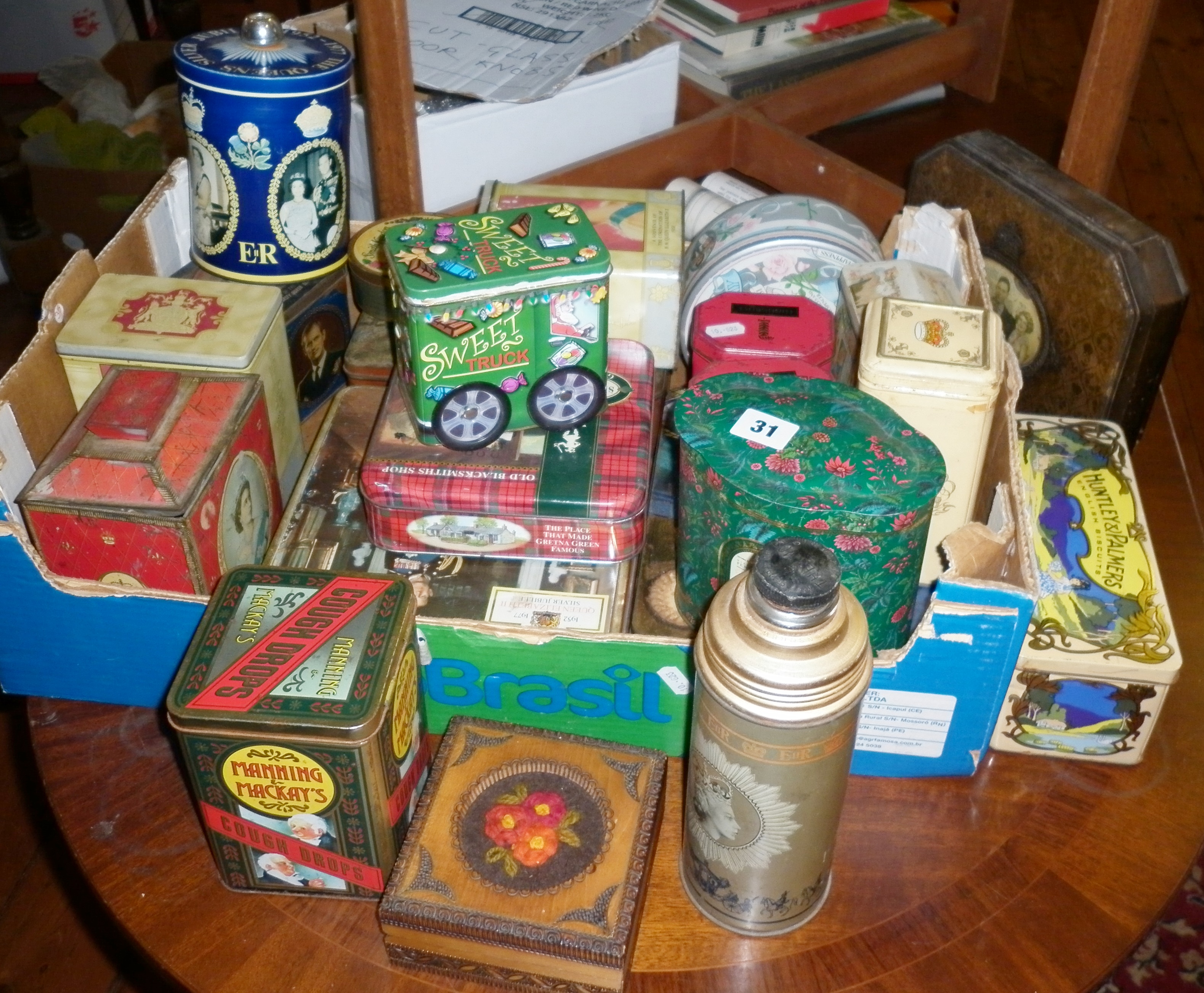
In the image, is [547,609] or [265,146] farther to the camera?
[265,146]

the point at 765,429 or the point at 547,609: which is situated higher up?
the point at 765,429

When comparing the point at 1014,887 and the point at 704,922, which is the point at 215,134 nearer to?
the point at 704,922

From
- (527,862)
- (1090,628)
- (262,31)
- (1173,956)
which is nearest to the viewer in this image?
(527,862)

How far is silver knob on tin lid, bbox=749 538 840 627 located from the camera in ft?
1.88

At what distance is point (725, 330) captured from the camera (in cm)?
99

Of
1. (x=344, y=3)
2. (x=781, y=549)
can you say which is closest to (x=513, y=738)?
(x=781, y=549)

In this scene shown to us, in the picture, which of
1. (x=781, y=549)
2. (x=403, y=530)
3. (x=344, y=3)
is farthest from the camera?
(x=344, y=3)

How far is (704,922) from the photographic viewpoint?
742 millimetres

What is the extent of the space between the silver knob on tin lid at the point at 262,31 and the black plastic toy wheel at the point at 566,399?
1.18 ft

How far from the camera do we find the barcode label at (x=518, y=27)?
4.08ft

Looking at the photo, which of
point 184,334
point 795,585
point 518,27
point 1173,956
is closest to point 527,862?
point 795,585

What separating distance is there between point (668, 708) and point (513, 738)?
0.35ft

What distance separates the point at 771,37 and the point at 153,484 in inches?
40.5

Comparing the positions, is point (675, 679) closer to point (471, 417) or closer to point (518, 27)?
point (471, 417)
